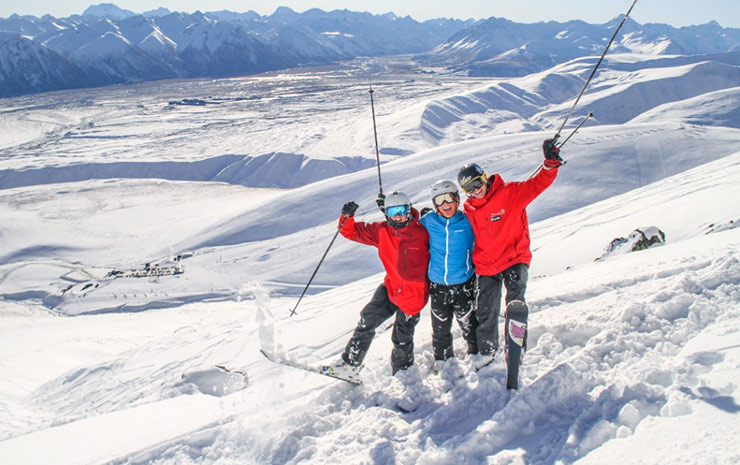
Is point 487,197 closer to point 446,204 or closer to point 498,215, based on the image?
point 498,215

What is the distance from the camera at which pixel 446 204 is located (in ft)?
10.5

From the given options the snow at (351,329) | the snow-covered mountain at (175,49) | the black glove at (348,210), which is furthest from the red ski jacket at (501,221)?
the snow-covered mountain at (175,49)

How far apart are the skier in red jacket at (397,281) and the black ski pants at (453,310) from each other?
→ 0.33 feet

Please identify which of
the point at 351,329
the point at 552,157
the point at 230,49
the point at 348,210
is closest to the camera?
the point at 552,157

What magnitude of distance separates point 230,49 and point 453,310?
162383 millimetres

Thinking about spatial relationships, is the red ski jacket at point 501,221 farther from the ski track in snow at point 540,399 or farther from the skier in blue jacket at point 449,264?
the ski track in snow at point 540,399

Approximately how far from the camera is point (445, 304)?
3393 millimetres

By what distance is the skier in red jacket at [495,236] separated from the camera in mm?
3205

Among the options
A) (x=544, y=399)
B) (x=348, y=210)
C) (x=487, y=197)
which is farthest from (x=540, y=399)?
(x=348, y=210)

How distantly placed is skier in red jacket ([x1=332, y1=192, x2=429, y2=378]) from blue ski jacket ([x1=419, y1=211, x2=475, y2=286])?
0.08 metres

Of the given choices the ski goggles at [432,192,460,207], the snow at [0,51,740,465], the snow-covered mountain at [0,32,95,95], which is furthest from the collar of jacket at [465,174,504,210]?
the snow-covered mountain at [0,32,95,95]

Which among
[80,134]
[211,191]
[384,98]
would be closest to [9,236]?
[211,191]

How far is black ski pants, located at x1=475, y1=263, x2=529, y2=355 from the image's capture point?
Result: 127 inches

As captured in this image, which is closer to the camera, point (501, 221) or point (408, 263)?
point (501, 221)
